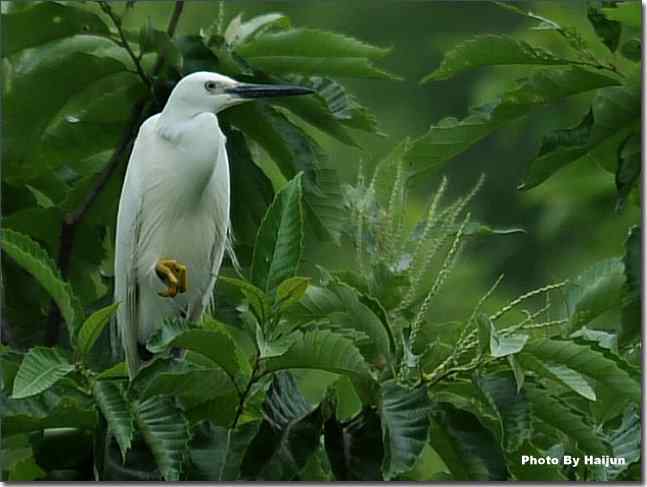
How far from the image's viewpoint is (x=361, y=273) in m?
3.36

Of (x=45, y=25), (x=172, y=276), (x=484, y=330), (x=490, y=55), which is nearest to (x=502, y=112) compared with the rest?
(x=490, y=55)

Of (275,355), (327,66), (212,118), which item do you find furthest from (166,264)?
(275,355)

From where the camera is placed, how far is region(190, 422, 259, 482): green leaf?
3189 mm

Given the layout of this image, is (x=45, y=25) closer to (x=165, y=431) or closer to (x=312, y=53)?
(x=312, y=53)

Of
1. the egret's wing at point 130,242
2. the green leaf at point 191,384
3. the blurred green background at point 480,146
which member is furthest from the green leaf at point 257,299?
the egret's wing at point 130,242

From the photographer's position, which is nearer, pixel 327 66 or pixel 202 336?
pixel 202 336

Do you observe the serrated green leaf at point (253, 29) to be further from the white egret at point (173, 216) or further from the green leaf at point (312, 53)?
the white egret at point (173, 216)

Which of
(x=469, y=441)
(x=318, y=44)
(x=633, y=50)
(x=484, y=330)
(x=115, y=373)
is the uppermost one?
(x=633, y=50)

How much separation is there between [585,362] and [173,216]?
1.73 meters

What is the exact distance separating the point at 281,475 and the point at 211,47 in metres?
1.38

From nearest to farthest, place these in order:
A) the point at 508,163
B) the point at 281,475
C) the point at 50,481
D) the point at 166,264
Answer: the point at 281,475 → the point at 50,481 → the point at 166,264 → the point at 508,163

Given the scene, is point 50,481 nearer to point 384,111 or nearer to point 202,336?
point 202,336

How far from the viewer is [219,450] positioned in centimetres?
323

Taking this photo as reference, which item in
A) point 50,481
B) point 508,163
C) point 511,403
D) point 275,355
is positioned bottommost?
point 508,163
